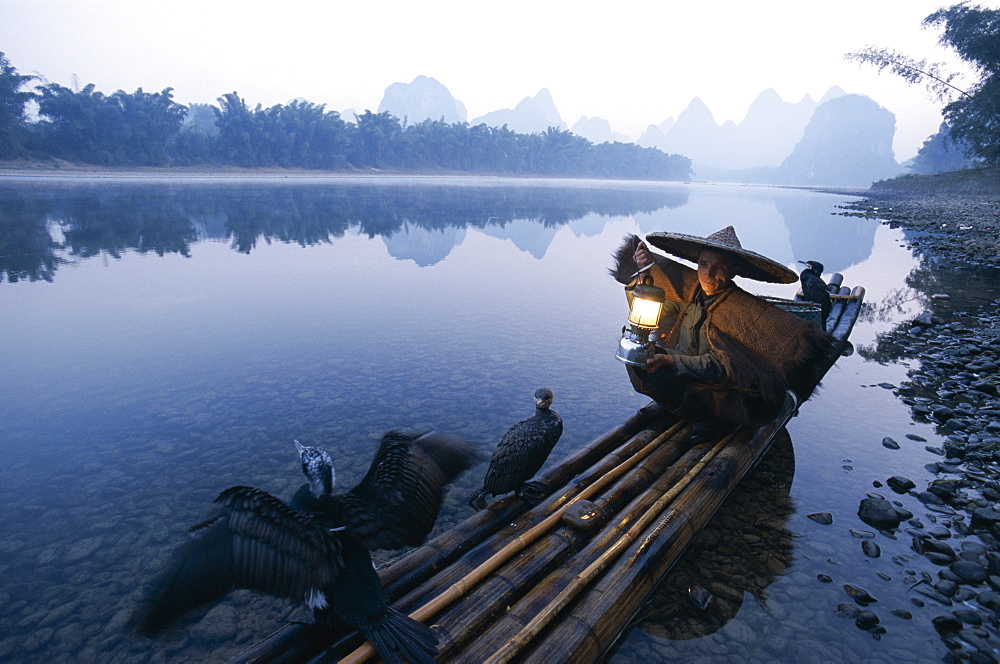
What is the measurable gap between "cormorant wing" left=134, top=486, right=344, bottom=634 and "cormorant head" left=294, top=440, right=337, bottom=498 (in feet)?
0.78

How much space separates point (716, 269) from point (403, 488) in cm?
366

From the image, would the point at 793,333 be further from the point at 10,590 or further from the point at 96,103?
the point at 96,103

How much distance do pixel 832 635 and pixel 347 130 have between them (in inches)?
4128

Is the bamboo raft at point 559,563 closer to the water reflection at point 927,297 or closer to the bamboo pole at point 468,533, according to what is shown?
the bamboo pole at point 468,533

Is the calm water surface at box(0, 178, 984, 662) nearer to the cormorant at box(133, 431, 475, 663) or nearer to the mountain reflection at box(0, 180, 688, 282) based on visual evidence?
the mountain reflection at box(0, 180, 688, 282)

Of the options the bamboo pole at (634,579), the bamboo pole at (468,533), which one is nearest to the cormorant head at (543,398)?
the bamboo pole at (468,533)

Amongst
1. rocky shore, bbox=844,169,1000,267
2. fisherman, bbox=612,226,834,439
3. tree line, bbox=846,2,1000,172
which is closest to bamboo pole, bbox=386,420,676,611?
fisherman, bbox=612,226,834,439

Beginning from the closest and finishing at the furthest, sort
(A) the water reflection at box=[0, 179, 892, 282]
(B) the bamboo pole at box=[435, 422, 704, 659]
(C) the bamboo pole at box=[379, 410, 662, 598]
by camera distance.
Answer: (B) the bamboo pole at box=[435, 422, 704, 659] → (C) the bamboo pole at box=[379, 410, 662, 598] → (A) the water reflection at box=[0, 179, 892, 282]

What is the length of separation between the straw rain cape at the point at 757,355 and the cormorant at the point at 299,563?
3.58 meters

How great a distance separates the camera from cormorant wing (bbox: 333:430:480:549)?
3.09 m

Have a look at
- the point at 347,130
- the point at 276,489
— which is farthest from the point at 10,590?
the point at 347,130

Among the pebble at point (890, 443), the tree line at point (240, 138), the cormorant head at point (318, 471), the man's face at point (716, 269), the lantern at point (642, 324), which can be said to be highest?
the tree line at point (240, 138)

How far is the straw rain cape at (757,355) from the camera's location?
15.2 feet

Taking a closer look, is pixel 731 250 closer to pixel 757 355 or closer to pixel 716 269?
pixel 716 269
